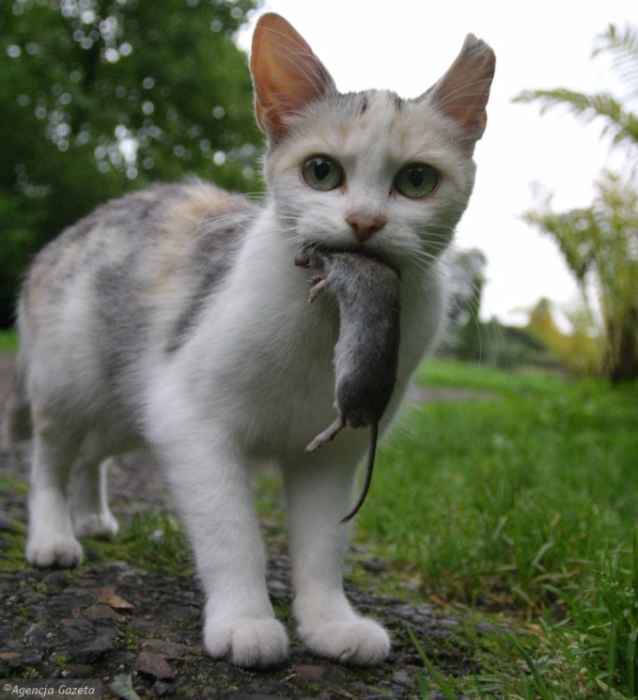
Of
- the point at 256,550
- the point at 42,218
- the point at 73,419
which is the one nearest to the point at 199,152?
the point at 42,218

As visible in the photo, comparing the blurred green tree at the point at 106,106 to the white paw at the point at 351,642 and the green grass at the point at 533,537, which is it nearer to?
the green grass at the point at 533,537

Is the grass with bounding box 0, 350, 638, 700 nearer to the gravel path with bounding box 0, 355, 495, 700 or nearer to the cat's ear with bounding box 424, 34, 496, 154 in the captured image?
the gravel path with bounding box 0, 355, 495, 700

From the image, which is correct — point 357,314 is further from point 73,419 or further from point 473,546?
point 73,419

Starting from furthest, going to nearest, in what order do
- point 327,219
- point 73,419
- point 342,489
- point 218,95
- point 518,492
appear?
point 218,95
point 518,492
point 73,419
point 342,489
point 327,219

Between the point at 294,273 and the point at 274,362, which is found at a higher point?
the point at 294,273

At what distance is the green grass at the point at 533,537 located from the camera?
1.83 m

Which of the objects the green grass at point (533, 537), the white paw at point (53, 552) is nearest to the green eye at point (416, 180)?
the green grass at point (533, 537)

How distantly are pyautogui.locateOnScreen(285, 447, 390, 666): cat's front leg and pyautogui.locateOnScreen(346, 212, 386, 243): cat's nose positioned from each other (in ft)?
2.68

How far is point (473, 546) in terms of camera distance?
9.56 feet

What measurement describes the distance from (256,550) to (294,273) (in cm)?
82

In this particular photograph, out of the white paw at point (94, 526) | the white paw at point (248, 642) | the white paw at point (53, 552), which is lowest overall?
the white paw at point (94, 526)

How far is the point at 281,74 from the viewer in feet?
7.71

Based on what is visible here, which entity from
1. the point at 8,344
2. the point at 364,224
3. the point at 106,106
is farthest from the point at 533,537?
the point at 106,106

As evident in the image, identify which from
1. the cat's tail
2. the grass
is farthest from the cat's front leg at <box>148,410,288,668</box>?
the cat's tail
